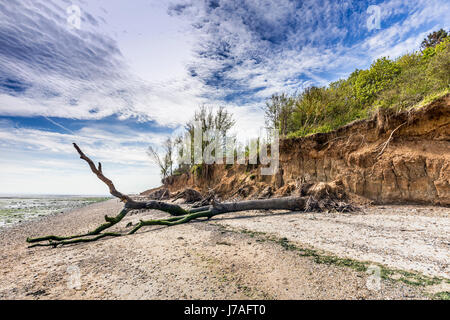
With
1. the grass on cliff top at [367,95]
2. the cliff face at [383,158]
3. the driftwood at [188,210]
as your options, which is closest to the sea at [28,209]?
the driftwood at [188,210]

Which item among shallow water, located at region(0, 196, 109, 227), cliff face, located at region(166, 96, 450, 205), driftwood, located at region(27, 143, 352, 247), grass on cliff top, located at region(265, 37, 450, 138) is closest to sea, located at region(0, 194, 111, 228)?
shallow water, located at region(0, 196, 109, 227)

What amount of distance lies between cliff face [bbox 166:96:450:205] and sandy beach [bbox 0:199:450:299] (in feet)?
11.6

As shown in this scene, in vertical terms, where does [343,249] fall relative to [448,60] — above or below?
below

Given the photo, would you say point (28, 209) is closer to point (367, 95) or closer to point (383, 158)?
point (383, 158)

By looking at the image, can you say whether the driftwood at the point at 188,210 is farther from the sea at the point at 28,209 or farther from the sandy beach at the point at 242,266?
the sea at the point at 28,209

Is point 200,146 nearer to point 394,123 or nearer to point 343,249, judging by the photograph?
point 394,123

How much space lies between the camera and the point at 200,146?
26.8 metres

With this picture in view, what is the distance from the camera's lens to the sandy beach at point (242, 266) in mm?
2576

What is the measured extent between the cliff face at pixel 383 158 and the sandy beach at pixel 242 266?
11.6ft

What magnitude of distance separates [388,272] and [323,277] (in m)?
1.14

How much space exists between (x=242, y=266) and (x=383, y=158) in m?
10.6

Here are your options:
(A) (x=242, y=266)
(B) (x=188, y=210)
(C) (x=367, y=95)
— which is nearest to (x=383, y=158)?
(C) (x=367, y=95)

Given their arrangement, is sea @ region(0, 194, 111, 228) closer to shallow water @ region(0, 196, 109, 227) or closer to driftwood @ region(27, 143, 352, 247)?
shallow water @ region(0, 196, 109, 227)
